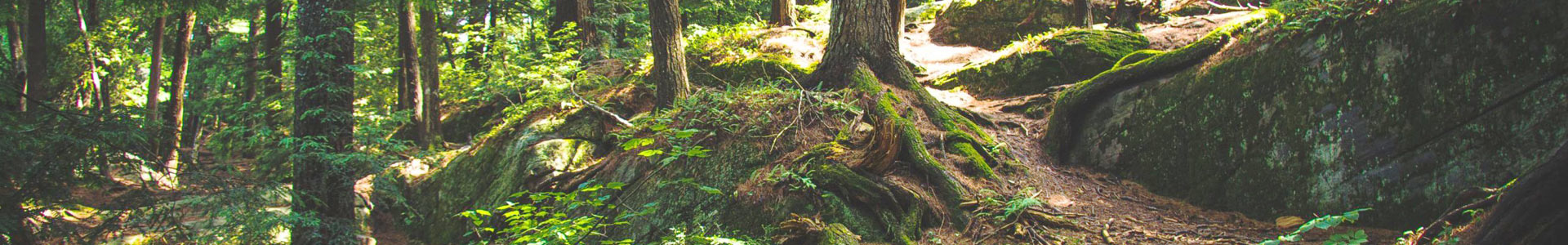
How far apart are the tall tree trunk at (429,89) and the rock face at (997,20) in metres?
9.76

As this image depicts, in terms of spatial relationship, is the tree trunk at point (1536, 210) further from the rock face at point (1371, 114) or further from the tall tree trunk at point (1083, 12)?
the tall tree trunk at point (1083, 12)

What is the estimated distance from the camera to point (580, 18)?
13508 millimetres

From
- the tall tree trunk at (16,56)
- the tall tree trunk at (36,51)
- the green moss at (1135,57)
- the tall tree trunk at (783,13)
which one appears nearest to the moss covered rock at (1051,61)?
the green moss at (1135,57)

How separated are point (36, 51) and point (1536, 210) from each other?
17943mm

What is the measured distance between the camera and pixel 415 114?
13.5m

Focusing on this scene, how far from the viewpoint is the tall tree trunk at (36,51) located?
465 inches

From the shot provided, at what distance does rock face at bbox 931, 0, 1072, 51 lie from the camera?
12852 mm

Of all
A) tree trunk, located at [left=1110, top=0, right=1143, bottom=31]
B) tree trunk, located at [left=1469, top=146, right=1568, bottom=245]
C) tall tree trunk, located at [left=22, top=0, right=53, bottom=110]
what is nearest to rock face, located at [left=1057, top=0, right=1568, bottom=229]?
tree trunk, located at [left=1469, top=146, right=1568, bottom=245]

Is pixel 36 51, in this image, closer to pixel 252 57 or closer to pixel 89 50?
pixel 89 50

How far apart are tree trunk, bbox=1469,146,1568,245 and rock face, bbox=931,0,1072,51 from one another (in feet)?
33.9

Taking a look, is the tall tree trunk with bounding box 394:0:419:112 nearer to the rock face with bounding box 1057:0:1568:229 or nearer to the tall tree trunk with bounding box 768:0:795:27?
the tall tree trunk with bounding box 768:0:795:27

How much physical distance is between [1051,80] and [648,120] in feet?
15.8

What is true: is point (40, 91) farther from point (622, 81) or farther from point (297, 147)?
point (622, 81)

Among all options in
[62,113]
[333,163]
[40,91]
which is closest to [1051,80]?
[333,163]
